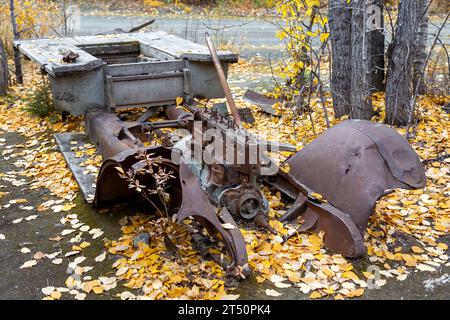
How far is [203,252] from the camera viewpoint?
13.4 ft

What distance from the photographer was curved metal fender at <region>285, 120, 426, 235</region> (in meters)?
4.16

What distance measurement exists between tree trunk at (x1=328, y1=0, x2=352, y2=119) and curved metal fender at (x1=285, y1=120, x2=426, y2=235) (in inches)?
93.2

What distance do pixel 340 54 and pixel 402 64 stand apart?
82cm

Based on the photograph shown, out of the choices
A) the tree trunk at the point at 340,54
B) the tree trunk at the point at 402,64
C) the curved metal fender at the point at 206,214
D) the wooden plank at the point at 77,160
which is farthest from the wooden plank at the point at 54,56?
the tree trunk at the point at 402,64

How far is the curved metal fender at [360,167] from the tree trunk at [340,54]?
2.37 metres

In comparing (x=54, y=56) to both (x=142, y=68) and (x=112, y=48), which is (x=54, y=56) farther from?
(x=112, y=48)

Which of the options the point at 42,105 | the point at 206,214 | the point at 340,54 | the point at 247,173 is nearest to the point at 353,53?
the point at 340,54

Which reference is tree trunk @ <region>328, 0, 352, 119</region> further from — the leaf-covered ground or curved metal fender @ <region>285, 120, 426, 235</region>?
curved metal fender @ <region>285, 120, 426, 235</region>

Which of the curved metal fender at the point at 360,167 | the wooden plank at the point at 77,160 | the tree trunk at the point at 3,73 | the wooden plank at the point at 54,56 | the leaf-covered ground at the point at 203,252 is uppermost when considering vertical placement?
the wooden plank at the point at 54,56

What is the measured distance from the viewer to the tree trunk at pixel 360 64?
622cm

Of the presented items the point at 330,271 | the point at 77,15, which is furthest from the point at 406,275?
the point at 77,15

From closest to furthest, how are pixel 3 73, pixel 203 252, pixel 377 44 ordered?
1. pixel 203 252
2. pixel 377 44
3. pixel 3 73

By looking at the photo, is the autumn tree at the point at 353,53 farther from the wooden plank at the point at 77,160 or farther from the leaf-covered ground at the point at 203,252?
the wooden plank at the point at 77,160
